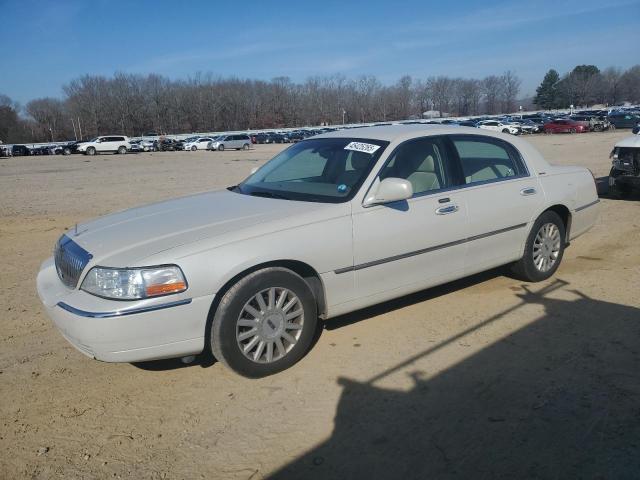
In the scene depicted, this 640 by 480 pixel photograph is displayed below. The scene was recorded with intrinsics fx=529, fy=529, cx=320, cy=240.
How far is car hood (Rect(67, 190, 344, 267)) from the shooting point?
3.36 metres

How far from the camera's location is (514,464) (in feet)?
8.64

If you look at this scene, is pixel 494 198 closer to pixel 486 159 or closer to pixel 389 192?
pixel 486 159

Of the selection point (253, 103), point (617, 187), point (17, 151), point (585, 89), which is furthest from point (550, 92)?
point (617, 187)

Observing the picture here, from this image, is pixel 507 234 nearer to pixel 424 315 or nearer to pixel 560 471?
pixel 424 315

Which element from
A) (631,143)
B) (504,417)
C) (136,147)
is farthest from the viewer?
(136,147)

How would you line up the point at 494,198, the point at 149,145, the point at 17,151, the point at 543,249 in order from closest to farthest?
the point at 494,198 → the point at 543,249 → the point at 17,151 → the point at 149,145

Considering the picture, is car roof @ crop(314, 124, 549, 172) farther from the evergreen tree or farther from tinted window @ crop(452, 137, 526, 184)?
the evergreen tree

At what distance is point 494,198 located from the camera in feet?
15.6

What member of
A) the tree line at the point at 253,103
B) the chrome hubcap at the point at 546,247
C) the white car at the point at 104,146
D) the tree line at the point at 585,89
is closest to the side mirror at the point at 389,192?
the chrome hubcap at the point at 546,247

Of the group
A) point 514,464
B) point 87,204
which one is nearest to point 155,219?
point 514,464

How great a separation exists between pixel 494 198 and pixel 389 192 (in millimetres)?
1378

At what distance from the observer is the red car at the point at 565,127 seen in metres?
48.7

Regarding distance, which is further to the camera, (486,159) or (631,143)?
(631,143)

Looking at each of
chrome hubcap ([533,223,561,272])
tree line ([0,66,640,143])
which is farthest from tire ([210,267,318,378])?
tree line ([0,66,640,143])
